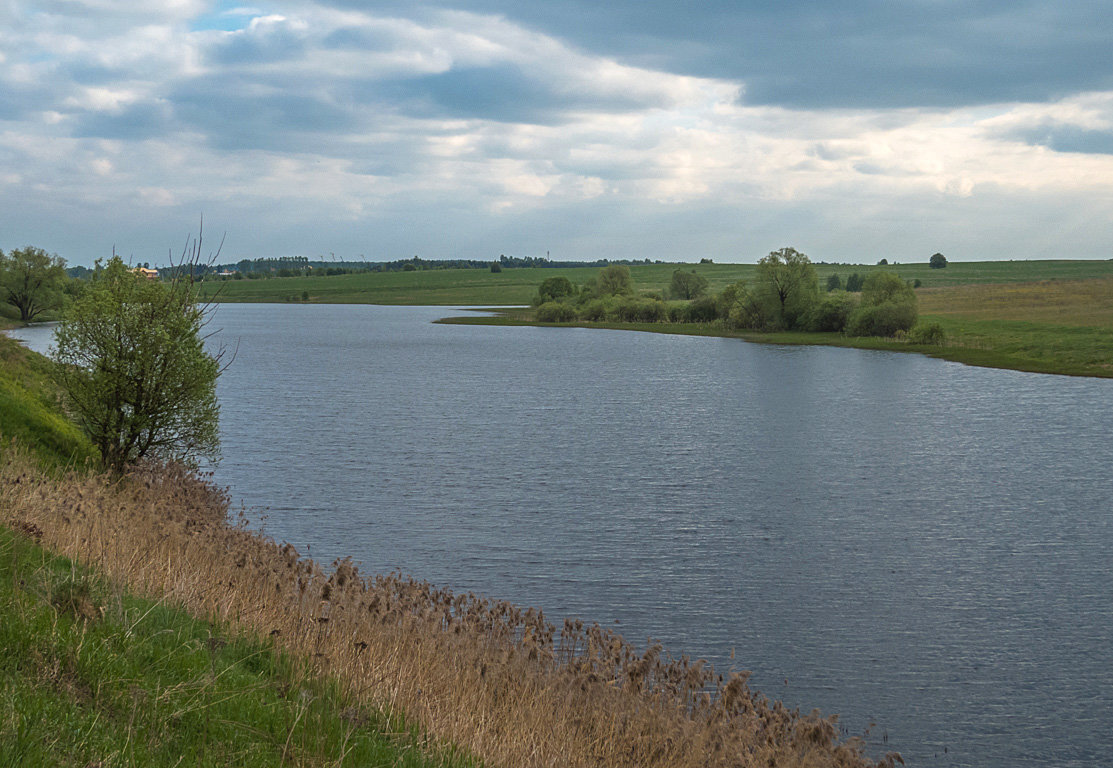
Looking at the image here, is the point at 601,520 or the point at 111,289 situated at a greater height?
the point at 111,289

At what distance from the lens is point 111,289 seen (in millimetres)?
24703

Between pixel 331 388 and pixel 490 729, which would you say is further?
pixel 331 388

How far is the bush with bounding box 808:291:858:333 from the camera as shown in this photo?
110188 mm

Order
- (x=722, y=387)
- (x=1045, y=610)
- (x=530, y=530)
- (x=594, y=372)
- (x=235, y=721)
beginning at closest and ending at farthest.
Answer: (x=235, y=721) → (x=1045, y=610) → (x=530, y=530) → (x=722, y=387) → (x=594, y=372)

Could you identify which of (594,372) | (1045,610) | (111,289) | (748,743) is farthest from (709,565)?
(594,372)

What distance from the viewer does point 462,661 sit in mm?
13023

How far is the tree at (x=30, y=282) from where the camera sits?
390 feet

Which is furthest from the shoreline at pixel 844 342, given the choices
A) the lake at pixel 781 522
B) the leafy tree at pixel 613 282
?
the leafy tree at pixel 613 282

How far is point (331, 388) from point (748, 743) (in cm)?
4764

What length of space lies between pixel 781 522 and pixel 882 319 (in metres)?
82.5

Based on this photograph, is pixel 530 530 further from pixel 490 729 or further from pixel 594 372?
pixel 594 372

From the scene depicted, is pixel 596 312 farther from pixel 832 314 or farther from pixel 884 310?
pixel 884 310

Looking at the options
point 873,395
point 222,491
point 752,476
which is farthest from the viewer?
point 873,395

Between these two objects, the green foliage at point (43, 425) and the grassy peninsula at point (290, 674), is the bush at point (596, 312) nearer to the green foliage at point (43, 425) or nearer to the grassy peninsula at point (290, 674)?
the green foliage at point (43, 425)
